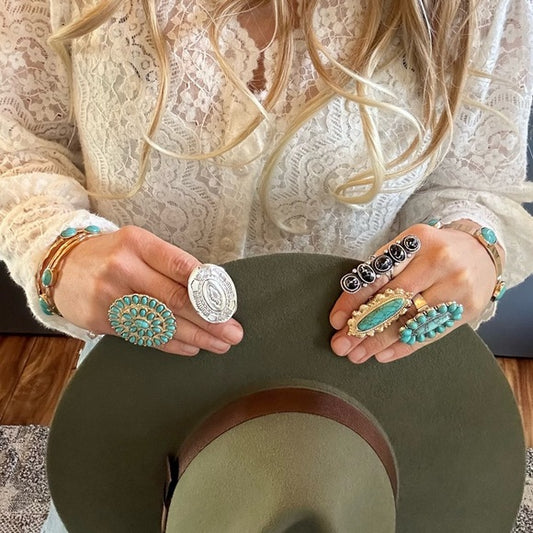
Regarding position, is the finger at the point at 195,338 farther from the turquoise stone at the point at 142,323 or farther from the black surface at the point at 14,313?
the black surface at the point at 14,313

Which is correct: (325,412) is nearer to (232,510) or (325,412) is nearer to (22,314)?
(232,510)

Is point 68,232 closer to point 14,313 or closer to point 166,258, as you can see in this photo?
point 166,258

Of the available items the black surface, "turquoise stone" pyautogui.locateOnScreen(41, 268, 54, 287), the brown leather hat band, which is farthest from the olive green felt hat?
the black surface

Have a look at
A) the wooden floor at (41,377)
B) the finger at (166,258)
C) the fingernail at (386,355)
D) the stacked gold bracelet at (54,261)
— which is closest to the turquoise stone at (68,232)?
the stacked gold bracelet at (54,261)

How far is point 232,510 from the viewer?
0.48 metres

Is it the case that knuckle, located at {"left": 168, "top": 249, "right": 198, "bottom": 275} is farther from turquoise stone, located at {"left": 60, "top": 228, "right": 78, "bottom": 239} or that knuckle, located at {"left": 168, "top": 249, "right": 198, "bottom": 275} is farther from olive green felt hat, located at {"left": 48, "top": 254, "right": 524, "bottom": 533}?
turquoise stone, located at {"left": 60, "top": 228, "right": 78, "bottom": 239}


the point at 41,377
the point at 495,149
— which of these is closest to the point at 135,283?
the point at 495,149

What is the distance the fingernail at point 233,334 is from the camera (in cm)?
49

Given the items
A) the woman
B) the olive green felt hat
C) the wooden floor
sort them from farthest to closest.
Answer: the wooden floor → the woman → the olive green felt hat

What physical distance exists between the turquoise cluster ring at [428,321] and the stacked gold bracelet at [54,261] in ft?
0.98

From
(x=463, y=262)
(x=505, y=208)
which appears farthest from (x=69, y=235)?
(x=505, y=208)

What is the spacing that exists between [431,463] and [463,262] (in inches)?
6.9

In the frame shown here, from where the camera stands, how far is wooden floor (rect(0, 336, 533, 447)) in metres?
1.49

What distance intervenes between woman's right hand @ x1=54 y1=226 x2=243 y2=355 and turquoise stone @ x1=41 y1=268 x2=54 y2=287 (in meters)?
0.01
